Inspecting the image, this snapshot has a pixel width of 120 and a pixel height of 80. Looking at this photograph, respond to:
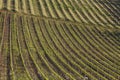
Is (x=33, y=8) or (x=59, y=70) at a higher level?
(x=59, y=70)

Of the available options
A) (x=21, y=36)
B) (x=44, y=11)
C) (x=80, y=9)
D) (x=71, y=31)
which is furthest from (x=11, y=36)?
(x=80, y=9)

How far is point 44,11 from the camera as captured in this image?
1294 inches

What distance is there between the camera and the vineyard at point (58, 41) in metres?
21.0

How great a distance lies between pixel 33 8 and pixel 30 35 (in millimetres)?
7968

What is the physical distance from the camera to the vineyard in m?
21.0

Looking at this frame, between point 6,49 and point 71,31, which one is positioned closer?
point 6,49

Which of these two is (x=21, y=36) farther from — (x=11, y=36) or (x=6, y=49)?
(x=6, y=49)

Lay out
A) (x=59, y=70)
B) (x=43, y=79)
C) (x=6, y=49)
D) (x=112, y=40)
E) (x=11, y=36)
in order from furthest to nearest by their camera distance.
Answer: (x=112, y=40) < (x=11, y=36) < (x=6, y=49) < (x=59, y=70) < (x=43, y=79)

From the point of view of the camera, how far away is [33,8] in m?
33.5

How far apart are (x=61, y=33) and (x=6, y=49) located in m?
6.60

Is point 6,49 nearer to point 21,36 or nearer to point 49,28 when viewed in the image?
point 21,36

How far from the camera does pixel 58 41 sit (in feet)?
85.4

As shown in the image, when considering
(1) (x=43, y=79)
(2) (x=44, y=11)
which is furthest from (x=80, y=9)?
(1) (x=43, y=79)

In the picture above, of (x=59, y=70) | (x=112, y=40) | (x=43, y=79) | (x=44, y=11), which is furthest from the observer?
(x=44, y=11)
